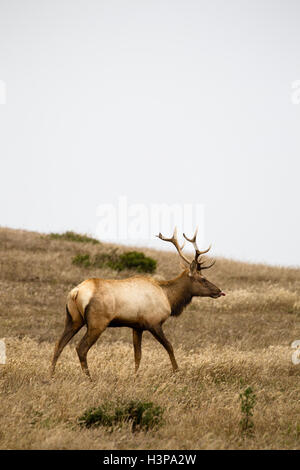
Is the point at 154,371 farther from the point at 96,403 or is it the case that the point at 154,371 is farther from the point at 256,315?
the point at 256,315

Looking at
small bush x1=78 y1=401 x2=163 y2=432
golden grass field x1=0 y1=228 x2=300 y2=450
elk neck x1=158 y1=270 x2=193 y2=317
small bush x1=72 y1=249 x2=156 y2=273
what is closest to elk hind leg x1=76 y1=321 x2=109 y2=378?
golden grass field x1=0 y1=228 x2=300 y2=450

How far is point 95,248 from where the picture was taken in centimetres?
2286

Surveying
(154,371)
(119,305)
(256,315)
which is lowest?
(256,315)

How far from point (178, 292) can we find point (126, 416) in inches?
141

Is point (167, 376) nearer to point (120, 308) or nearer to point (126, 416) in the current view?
point (120, 308)

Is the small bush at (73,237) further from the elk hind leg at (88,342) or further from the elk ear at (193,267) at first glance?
the elk hind leg at (88,342)

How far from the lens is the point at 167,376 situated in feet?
25.6

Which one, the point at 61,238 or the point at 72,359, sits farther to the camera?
the point at 61,238

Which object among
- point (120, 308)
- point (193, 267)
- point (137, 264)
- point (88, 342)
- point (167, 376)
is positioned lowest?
point (137, 264)

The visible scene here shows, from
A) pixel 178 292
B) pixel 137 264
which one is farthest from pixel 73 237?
pixel 178 292

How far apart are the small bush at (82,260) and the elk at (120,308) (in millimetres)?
11468

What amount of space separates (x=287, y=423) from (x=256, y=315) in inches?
385

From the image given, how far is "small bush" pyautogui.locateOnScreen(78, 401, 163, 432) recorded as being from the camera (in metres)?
5.37

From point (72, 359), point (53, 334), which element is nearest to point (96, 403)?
point (72, 359)
